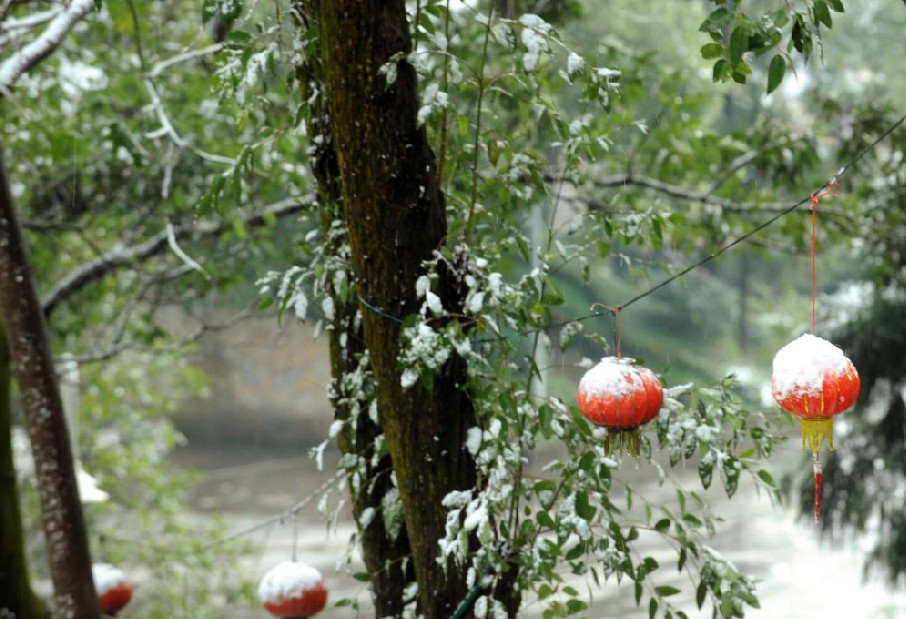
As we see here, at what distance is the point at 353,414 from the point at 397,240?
1.69 ft

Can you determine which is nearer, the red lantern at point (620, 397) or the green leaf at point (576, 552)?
the red lantern at point (620, 397)

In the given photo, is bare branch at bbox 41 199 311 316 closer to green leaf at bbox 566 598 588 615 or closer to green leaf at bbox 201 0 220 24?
green leaf at bbox 201 0 220 24

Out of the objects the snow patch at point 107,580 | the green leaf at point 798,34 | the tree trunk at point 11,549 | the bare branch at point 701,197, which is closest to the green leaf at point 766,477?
the green leaf at point 798,34

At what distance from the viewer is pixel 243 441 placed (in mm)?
17562

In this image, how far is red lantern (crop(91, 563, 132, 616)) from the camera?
402cm

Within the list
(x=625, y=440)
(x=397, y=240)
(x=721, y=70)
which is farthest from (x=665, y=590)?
(x=721, y=70)

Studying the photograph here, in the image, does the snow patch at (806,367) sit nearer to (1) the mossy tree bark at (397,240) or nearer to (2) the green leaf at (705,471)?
(2) the green leaf at (705,471)

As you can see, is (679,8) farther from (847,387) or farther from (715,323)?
(847,387)

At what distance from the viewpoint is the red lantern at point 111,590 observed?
4.02 metres

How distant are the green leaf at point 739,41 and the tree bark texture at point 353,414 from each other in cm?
108

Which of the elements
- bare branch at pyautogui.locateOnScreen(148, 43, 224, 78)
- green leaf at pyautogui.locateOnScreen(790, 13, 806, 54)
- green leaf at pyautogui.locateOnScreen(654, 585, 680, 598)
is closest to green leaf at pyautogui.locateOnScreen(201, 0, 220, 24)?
bare branch at pyautogui.locateOnScreen(148, 43, 224, 78)

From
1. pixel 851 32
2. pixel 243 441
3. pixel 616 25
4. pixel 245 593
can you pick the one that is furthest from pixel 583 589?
pixel 851 32

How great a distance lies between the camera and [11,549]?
4594 mm

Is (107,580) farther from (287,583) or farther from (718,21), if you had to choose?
(718,21)
